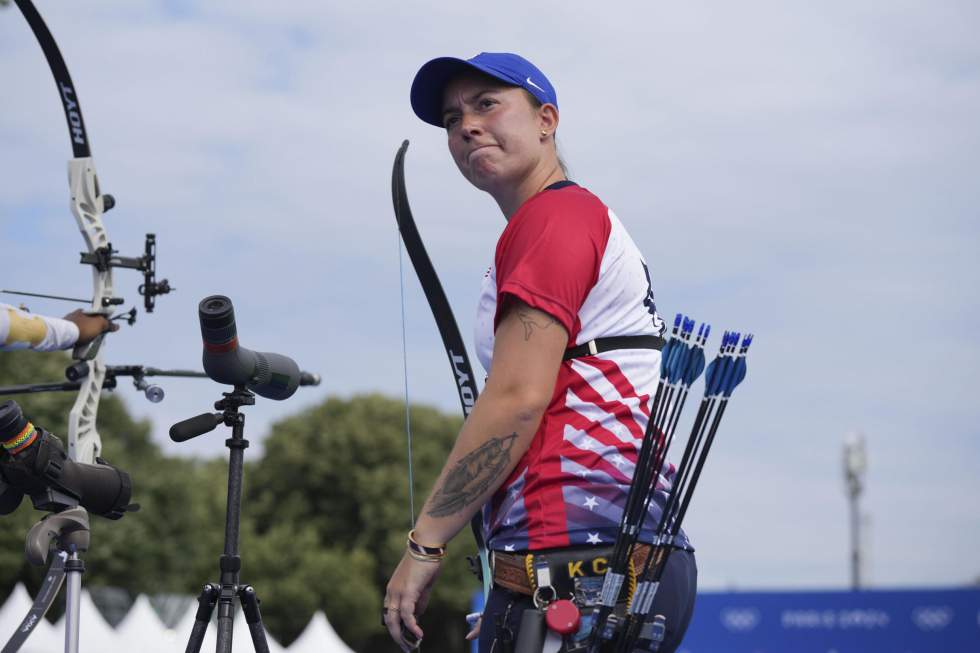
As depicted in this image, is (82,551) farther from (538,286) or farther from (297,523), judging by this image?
(297,523)

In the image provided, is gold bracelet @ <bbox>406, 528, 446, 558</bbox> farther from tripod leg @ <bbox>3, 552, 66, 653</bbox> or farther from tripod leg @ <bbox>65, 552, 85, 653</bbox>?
tripod leg @ <bbox>3, 552, 66, 653</bbox>

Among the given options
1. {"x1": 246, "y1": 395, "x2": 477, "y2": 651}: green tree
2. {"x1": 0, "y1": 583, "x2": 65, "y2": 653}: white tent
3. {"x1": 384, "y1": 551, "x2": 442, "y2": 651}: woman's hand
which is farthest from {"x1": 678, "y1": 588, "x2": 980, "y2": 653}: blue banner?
{"x1": 246, "y1": 395, "x2": 477, "y2": 651}: green tree

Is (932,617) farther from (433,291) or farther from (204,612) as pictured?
(204,612)

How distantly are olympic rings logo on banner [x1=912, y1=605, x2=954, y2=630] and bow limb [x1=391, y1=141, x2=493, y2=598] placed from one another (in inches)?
520

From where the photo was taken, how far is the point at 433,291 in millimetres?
4203

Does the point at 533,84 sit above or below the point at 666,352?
above

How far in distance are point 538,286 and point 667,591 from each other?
771 mm

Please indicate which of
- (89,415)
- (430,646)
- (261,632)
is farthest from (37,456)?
(430,646)

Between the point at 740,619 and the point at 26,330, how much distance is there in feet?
46.3

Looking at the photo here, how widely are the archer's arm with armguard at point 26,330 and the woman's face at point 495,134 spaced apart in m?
1.83

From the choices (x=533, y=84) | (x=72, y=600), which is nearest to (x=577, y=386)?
(x=533, y=84)

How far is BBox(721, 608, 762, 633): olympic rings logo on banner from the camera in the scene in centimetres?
1686

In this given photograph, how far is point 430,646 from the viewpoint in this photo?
4822 cm

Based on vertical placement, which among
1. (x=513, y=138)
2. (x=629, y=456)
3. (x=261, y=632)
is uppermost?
(x=513, y=138)
